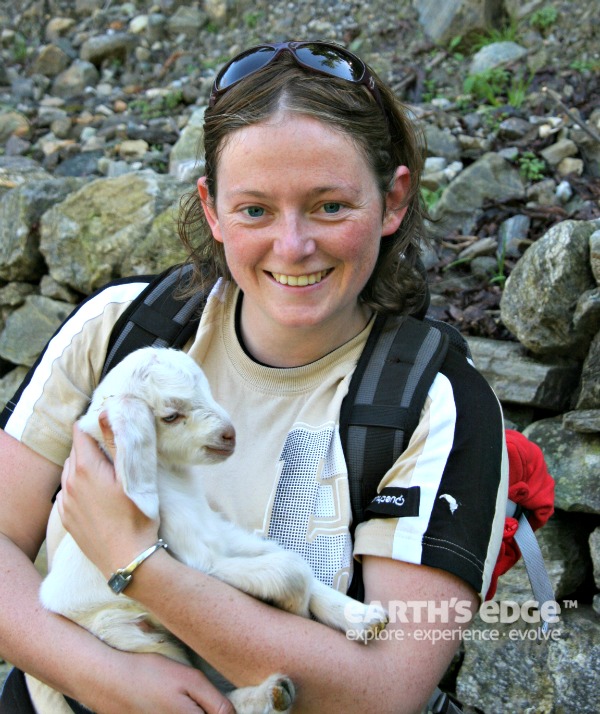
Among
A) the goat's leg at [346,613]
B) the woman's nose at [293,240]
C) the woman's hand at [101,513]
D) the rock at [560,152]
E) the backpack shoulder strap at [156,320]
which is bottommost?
the goat's leg at [346,613]

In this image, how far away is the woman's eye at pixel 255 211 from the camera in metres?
2.47

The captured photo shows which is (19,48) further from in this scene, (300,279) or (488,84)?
(300,279)

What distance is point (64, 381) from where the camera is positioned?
2.63 metres

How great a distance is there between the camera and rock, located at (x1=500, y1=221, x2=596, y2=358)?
4039mm

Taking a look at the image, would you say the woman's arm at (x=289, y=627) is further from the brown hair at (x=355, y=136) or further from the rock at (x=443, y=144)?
the rock at (x=443, y=144)

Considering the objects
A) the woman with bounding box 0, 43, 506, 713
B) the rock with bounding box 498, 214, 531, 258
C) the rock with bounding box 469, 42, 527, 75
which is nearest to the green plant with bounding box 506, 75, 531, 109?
the rock with bounding box 469, 42, 527, 75

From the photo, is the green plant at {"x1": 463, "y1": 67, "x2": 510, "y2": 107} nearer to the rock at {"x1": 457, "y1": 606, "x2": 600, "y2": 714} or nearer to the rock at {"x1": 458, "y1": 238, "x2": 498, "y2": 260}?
the rock at {"x1": 458, "y1": 238, "x2": 498, "y2": 260}

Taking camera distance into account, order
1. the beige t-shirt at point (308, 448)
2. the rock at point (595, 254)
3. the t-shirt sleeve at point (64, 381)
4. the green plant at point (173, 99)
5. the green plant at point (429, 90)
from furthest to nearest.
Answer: the green plant at point (173, 99) < the green plant at point (429, 90) < the rock at point (595, 254) < the t-shirt sleeve at point (64, 381) < the beige t-shirt at point (308, 448)

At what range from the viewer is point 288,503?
247cm

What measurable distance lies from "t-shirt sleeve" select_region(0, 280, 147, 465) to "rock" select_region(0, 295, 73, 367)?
10.6 feet

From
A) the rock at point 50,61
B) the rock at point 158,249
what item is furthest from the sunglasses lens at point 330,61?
the rock at point 50,61

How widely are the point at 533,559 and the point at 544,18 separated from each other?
17.1ft

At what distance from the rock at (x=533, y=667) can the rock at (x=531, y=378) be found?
1019mm

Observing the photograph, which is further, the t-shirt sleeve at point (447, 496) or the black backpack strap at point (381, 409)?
the black backpack strap at point (381, 409)
